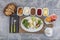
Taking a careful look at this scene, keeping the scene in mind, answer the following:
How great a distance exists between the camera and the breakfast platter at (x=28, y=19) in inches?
43.6

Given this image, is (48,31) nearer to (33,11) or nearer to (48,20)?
(48,20)

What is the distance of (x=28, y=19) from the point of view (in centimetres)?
112

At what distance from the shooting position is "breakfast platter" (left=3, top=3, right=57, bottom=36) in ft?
3.63

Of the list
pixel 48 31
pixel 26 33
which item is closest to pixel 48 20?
pixel 48 31

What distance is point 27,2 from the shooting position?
3.71 feet

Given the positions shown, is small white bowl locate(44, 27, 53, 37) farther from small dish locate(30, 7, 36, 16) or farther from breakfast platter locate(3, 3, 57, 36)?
small dish locate(30, 7, 36, 16)

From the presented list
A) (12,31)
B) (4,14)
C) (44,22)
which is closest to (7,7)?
(4,14)

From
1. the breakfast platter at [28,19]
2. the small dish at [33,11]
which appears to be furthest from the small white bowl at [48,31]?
the small dish at [33,11]

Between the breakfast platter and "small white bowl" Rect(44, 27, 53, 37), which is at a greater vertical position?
the breakfast platter

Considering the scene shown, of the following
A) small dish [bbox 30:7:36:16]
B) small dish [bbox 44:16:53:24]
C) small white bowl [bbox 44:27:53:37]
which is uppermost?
small dish [bbox 30:7:36:16]

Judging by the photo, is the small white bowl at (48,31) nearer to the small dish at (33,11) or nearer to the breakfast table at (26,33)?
the breakfast table at (26,33)

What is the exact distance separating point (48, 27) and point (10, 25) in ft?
0.90

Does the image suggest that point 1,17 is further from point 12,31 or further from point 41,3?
point 41,3

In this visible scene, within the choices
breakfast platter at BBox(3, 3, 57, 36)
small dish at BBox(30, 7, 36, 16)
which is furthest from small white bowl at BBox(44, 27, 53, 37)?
small dish at BBox(30, 7, 36, 16)
